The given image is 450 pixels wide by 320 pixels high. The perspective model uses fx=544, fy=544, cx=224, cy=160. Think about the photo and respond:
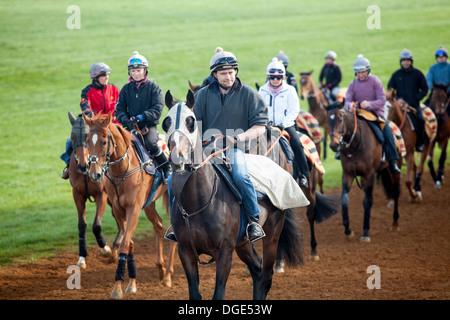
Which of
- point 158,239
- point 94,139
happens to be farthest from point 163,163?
point 94,139

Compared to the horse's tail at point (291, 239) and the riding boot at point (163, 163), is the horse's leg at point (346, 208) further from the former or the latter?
the riding boot at point (163, 163)

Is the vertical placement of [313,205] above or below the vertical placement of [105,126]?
below

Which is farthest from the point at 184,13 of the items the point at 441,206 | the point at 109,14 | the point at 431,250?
the point at 431,250

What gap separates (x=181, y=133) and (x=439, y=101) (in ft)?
43.0

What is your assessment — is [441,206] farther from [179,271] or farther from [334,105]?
[179,271]

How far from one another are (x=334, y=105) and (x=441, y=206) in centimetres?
484

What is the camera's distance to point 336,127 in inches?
456

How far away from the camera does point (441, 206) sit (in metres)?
14.4

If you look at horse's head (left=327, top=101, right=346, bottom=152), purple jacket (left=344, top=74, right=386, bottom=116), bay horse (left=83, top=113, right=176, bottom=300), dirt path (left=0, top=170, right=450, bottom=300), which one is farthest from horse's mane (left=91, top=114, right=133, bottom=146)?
purple jacket (left=344, top=74, right=386, bottom=116)

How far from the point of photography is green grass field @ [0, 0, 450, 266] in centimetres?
1549

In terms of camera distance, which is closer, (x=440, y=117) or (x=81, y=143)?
(x=81, y=143)

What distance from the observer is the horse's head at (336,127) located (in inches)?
453

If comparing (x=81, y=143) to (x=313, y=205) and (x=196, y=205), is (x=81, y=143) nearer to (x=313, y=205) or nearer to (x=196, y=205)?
(x=196, y=205)

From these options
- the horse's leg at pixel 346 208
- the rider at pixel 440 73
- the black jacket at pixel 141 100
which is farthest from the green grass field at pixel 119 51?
the horse's leg at pixel 346 208
